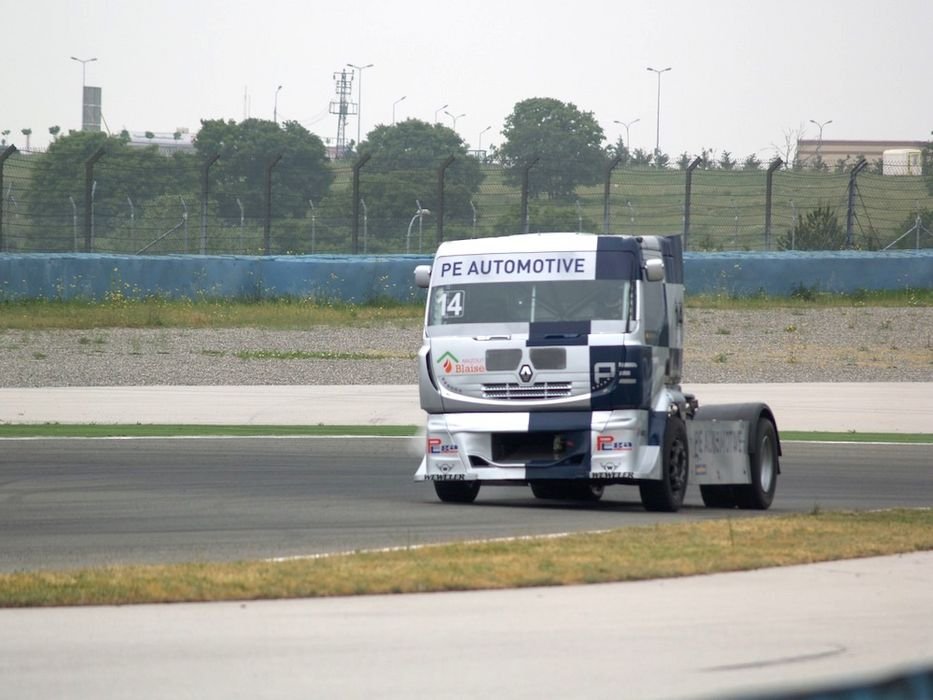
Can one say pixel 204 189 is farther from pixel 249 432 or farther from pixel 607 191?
pixel 249 432

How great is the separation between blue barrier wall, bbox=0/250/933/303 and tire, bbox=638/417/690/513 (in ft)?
70.3

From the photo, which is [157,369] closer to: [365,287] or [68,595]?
[365,287]

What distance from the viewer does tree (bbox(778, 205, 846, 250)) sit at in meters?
40.2

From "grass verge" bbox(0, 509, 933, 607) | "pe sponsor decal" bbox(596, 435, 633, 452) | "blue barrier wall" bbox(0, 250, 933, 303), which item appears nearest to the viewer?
"grass verge" bbox(0, 509, 933, 607)

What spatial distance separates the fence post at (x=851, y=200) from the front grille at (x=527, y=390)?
23.5 m

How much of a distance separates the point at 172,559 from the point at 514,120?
105m

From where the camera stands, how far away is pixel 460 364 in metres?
13.3

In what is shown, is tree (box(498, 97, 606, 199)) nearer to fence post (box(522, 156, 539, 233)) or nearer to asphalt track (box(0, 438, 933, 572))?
fence post (box(522, 156, 539, 233))

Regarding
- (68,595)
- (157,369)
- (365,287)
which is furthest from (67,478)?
(365,287)

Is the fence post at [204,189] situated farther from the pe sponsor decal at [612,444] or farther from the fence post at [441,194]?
the pe sponsor decal at [612,444]

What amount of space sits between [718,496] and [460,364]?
268 centimetres

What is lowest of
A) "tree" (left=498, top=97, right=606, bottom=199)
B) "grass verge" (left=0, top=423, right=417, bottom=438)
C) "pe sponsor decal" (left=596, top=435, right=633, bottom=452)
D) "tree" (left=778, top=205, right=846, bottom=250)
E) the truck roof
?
"grass verge" (left=0, top=423, right=417, bottom=438)

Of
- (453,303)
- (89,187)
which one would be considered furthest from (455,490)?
(89,187)

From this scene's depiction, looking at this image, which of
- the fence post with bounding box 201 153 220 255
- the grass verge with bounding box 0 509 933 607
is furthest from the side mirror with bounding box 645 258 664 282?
the fence post with bounding box 201 153 220 255
